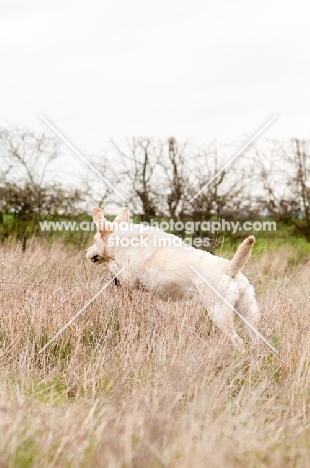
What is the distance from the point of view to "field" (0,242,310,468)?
299 cm

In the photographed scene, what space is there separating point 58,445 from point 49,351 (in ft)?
5.83

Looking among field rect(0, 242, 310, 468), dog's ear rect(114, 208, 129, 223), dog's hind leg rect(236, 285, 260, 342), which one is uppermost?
dog's ear rect(114, 208, 129, 223)

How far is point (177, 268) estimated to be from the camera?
5719mm

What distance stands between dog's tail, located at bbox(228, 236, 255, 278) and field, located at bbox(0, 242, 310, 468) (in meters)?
0.48

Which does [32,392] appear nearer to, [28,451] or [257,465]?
[28,451]

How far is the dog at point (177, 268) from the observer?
5.32 metres

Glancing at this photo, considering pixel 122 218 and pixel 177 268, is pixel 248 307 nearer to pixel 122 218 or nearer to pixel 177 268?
pixel 177 268

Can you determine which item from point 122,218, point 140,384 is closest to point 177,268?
point 122,218

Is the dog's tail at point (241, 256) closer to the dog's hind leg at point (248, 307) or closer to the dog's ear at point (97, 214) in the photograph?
the dog's hind leg at point (248, 307)

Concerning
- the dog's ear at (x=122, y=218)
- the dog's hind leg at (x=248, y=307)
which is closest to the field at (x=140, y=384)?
the dog's hind leg at (x=248, y=307)

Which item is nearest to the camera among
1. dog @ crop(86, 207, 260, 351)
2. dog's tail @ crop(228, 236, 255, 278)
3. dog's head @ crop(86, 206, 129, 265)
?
dog's tail @ crop(228, 236, 255, 278)

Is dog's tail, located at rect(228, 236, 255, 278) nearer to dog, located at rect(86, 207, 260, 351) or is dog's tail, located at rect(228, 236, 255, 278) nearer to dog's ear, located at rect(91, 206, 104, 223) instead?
dog, located at rect(86, 207, 260, 351)

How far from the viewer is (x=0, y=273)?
668 cm

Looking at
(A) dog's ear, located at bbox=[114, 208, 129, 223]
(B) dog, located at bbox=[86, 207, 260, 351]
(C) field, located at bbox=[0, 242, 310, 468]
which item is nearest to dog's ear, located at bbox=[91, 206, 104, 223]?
(B) dog, located at bbox=[86, 207, 260, 351]
